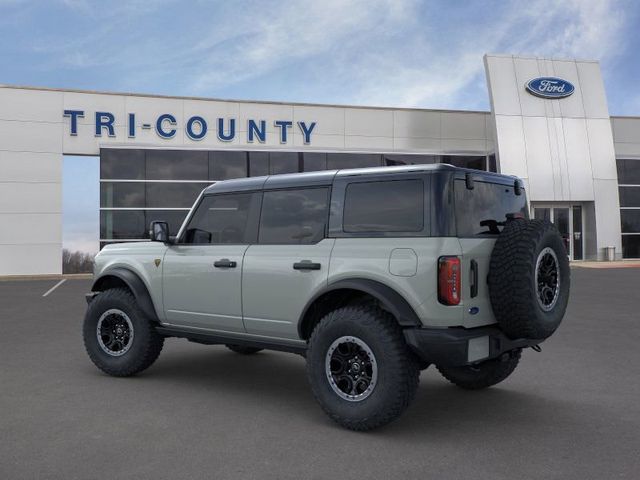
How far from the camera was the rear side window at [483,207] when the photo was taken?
4441 mm

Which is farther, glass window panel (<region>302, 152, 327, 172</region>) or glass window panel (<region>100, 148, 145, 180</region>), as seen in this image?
glass window panel (<region>302, 152, 327, 172</region>)

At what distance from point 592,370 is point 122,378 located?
16.0ft

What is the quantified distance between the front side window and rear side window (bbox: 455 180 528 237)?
1.84 m

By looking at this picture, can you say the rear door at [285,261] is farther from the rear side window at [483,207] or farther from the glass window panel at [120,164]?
the glass window panel at [120,164]

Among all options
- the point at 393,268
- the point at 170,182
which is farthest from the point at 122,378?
the point at 170,182

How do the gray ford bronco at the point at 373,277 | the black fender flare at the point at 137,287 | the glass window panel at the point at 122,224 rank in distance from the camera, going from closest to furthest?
the gray ford bronco at the point at 373,277
the black fender flare at the point at 137,287
the glass window panel at the point at 122,224

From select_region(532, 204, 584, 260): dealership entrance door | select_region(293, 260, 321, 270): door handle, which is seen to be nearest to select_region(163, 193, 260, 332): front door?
select_region(293, 260, 321, 270): door handle

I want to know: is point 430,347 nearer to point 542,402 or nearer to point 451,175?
point 451,175

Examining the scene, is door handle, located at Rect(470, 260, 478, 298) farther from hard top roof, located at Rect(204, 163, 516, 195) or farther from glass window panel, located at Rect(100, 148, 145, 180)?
glass window panel, located at Rect(100, 148, 145, 180)

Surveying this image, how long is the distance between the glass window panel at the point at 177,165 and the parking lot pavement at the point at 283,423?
646 inches

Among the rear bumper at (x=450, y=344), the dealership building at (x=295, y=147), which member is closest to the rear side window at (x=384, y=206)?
the rear bumper at (x=450, y=344)

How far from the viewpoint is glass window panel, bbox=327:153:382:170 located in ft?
A: 81.3

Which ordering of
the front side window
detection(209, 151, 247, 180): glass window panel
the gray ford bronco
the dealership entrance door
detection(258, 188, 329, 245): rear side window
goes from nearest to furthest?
the gray ford bronco, detection(258, 188, 329, 245): rear side window, the front side window, detection(209, 151, 247, 180): glass window panel, the dealership entrance door

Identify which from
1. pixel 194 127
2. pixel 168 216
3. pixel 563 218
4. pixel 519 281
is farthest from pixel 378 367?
pixel 563 218
